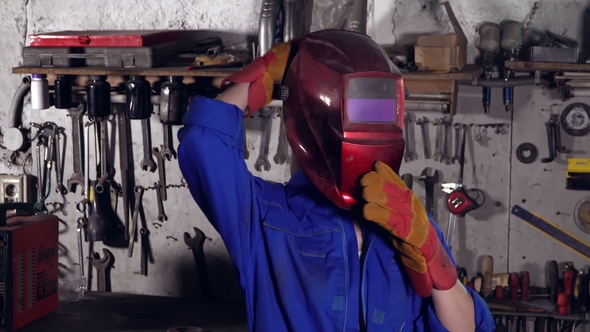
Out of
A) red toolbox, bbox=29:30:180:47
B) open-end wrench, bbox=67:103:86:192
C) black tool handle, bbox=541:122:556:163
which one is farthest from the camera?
open-end wrench, bbox=67:103:86:192

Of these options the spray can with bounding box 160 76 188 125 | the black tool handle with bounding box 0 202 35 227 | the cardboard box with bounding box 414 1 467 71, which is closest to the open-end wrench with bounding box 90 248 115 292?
the black tool handle with bounding box 0 202 35 227

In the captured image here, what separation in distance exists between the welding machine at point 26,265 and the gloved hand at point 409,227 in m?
1.55

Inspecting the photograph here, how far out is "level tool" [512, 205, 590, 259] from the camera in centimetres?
260

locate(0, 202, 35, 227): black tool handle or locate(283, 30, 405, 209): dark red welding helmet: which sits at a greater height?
locate(283, 30, 405, 209): dark red welding helmet

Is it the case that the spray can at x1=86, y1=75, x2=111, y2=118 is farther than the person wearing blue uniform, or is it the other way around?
the spray can at x1=86, y1=75, x2=111, y2=118

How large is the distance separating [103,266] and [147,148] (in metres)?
0.57

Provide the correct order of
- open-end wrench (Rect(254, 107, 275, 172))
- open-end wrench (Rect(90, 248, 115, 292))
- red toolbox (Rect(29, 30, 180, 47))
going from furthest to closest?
open-end wrench (Rect(90, 248, 115, 292)) → open-end wrench (Rect(254, 107, 275, 172)) → red toolbox (Rect(29, 30, 180, 47))

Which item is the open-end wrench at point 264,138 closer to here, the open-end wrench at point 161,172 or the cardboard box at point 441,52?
the open-end wrench at point 161,172

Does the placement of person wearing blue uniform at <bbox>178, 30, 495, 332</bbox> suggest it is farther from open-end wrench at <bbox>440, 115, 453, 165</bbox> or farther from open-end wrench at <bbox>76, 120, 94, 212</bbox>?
open-end wrench at <bbox>76, 120, 94, 212</bbox>

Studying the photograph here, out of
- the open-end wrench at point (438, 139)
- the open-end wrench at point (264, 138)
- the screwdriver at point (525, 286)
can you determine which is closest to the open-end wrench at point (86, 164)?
the open-end wrench at point (264, 138)

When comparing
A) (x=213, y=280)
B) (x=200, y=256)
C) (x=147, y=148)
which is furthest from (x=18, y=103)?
(x=213, y=280)

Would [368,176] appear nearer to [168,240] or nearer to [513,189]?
[513,189]

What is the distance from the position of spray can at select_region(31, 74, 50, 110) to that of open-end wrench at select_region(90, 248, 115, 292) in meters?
0.69

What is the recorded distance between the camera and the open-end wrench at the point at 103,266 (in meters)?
2.90
